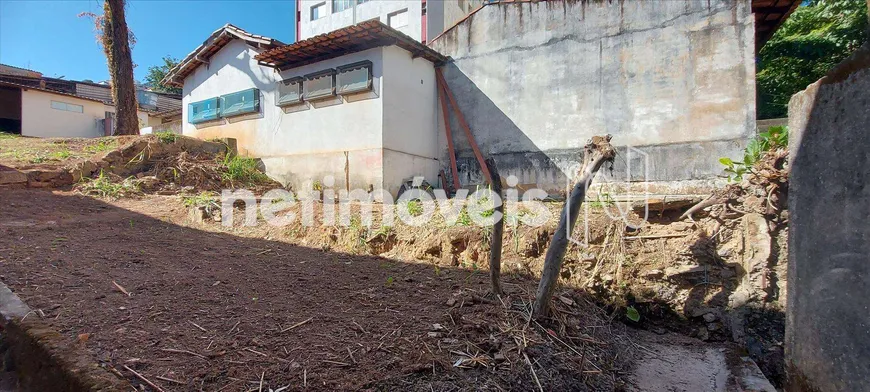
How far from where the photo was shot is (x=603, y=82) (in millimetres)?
7828

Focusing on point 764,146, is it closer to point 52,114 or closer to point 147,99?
point 52,114

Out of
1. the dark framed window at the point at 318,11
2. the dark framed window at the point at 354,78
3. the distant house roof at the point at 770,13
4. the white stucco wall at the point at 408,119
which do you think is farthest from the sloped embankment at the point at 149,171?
the dark framed window at the point at 318,11

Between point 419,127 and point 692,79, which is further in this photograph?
point 419,127

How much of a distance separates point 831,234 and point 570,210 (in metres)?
1.38

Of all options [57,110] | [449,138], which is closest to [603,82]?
[449,138]

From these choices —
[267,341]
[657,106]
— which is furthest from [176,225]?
[657,106]

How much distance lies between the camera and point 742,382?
130 inches

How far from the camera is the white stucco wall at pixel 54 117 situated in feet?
53.2

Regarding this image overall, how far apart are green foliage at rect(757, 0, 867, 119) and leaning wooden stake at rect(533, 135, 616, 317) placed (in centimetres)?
1163

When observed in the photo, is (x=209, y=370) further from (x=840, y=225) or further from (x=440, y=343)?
(x=840, y=225)

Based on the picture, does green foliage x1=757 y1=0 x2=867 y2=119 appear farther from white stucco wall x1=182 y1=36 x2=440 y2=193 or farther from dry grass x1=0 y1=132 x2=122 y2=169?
dry grass x1=0 y1=132 x2=122 y2=169

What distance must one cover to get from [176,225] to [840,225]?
6.86 meters

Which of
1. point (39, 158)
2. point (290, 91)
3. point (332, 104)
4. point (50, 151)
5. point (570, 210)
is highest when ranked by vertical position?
point (290, 91)

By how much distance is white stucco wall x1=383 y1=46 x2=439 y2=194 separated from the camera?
794 centimetres
